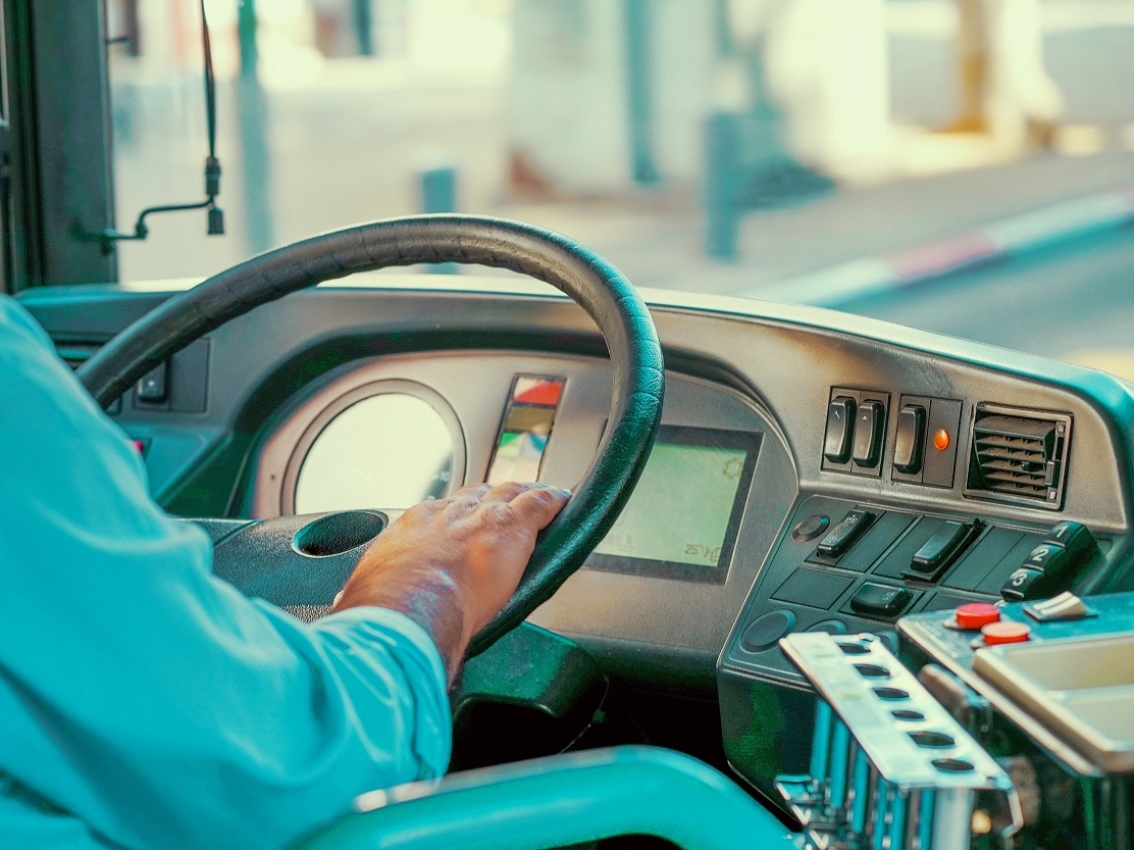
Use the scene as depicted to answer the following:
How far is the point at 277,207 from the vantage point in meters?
5.21

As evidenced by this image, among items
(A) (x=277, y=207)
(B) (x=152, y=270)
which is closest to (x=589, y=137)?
(A) (x=277, y=207)

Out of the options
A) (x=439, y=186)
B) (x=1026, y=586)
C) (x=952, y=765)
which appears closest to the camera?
(x=952, y=765)

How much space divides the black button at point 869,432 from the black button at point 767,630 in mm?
184

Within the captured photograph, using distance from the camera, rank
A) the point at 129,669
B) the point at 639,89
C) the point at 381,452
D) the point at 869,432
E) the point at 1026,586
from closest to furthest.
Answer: the point at 129,669 < the point at 1026,586 < the point at 869,432 < the point at 381,452 < the point at 639,89

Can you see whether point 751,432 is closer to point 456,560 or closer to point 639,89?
point 456,560

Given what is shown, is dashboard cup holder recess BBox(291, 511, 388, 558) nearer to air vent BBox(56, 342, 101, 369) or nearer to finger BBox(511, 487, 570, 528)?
finger BBox(511, 487, 570, 528)

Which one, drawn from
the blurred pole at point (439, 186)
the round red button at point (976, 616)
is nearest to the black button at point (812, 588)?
the round red button at point (976, 616)

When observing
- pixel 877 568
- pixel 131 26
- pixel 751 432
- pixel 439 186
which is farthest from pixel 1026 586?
pixel 439 186

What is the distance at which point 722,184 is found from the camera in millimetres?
5961

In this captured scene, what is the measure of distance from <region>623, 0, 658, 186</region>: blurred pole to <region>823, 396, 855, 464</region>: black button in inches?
191

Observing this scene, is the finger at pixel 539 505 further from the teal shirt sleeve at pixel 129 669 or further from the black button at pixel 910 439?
the black button at pixel 910 439

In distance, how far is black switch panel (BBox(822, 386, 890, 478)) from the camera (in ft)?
4.70

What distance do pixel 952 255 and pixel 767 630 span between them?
4923 mm

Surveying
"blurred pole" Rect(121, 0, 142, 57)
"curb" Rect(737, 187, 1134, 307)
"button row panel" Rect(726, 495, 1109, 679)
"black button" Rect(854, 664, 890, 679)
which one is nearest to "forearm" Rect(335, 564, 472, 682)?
→ "black button" Rect(854, 664, 890, 679)
